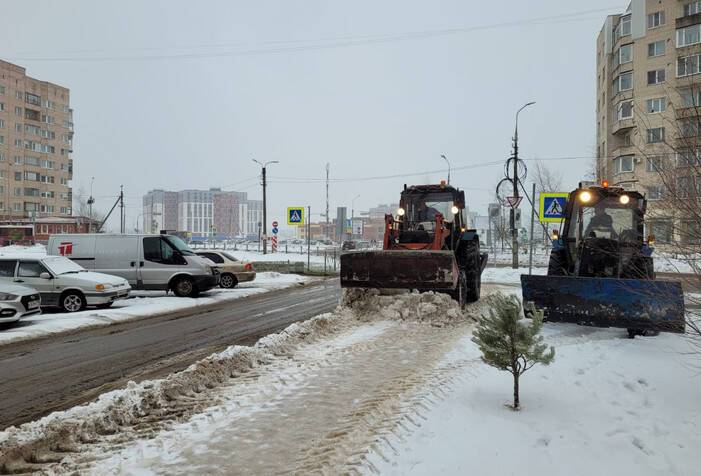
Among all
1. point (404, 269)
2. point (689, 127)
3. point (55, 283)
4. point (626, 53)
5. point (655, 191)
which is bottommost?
point (55, 283)

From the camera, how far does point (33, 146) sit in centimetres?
8144

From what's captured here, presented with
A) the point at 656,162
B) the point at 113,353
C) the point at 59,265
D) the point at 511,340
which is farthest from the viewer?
the point at 59,265

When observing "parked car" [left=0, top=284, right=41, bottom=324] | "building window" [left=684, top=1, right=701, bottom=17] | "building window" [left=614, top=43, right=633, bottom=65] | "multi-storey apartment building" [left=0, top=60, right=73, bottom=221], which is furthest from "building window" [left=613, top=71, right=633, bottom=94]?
"multi-storey apartment building" [left=0, top=60, right=73, bottom=221]

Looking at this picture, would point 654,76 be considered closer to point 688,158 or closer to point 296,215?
point 296,215

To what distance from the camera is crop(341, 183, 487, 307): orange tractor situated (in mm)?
9891

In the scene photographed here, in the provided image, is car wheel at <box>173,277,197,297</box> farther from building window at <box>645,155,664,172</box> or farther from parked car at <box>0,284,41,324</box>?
building window at <box>645,155,664,172</box>

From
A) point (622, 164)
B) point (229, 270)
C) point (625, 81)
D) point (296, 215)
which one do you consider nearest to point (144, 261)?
point (229, 270)

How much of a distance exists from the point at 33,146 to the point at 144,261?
8240 cm

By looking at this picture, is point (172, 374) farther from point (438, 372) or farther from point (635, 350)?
point (635, 350)

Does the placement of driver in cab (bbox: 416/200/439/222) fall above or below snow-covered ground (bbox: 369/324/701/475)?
above

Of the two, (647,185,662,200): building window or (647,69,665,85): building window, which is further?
(647,69,665,85): building window

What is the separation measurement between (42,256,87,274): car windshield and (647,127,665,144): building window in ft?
44.3

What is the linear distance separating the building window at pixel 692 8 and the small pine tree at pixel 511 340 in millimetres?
46563

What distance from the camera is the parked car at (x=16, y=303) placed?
33.7ft
